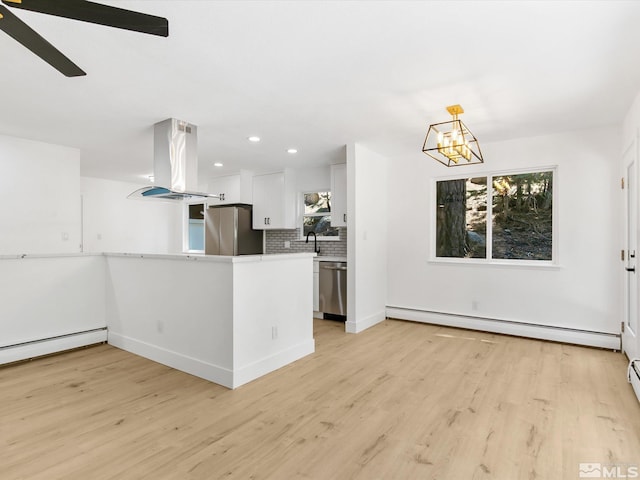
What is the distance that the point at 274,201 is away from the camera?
6258mm

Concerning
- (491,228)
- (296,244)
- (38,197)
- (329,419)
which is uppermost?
(38,197)

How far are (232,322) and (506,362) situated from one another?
8.69 ft

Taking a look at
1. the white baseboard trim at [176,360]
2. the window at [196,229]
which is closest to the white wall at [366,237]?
A: the white baseboard trim at [176,360]

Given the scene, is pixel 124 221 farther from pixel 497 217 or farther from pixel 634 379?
pixel 634 379

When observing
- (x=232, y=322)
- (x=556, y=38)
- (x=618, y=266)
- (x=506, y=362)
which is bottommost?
(x=506, y=362)

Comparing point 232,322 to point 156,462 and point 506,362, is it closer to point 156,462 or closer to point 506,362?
point 156,462

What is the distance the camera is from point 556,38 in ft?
7.09

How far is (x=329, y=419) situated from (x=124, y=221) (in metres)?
6.71

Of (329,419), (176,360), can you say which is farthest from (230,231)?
(329,419)

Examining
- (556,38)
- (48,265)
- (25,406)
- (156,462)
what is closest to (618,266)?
(556,38)

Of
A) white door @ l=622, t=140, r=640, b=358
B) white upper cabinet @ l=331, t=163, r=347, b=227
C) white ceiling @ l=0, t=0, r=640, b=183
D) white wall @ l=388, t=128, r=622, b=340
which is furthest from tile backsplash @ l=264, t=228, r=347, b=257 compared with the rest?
white door @ l=622, t=140, r=640, b=358

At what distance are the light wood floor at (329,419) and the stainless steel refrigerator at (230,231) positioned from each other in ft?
9.83

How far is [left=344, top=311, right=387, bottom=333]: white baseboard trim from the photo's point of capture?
4.56 metres

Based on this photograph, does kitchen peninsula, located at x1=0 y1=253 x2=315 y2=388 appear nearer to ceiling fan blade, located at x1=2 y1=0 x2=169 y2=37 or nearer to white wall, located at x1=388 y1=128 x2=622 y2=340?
ceiling fan blade, located at x1=2 y1=0 x2=169 y2=37
